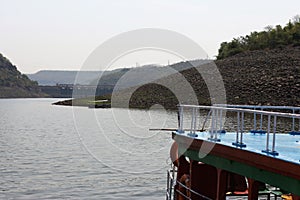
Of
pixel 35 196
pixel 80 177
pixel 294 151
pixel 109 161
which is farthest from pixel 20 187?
pixel 294 151

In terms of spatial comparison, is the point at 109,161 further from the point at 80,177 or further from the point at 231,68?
the point at 231,68

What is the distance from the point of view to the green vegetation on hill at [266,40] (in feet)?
514

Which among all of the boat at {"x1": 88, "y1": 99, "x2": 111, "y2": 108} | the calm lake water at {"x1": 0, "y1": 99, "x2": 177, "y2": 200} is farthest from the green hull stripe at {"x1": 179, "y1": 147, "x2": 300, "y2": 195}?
the boat at {"x1": 88, "y1": 99, "x2": 111, "y2": 108}

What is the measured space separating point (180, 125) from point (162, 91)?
123196mm

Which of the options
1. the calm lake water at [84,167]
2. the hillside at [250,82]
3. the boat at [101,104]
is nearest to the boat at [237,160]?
the calm lake water at [84,167]

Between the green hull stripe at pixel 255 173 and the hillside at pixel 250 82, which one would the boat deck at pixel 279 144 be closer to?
the green hull stripe at pixel 255 173

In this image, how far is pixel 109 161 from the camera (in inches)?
1559

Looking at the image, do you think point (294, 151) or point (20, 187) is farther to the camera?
point (20, 187)

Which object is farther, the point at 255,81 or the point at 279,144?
the point at 255,81

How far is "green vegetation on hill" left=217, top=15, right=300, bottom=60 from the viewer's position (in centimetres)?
15675

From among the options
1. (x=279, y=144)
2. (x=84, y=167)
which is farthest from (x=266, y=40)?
(x=279, y=144)

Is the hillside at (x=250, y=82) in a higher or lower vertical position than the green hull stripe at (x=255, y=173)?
higher

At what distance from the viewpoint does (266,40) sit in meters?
162

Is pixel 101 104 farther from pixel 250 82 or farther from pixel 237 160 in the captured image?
pixel 237 160
